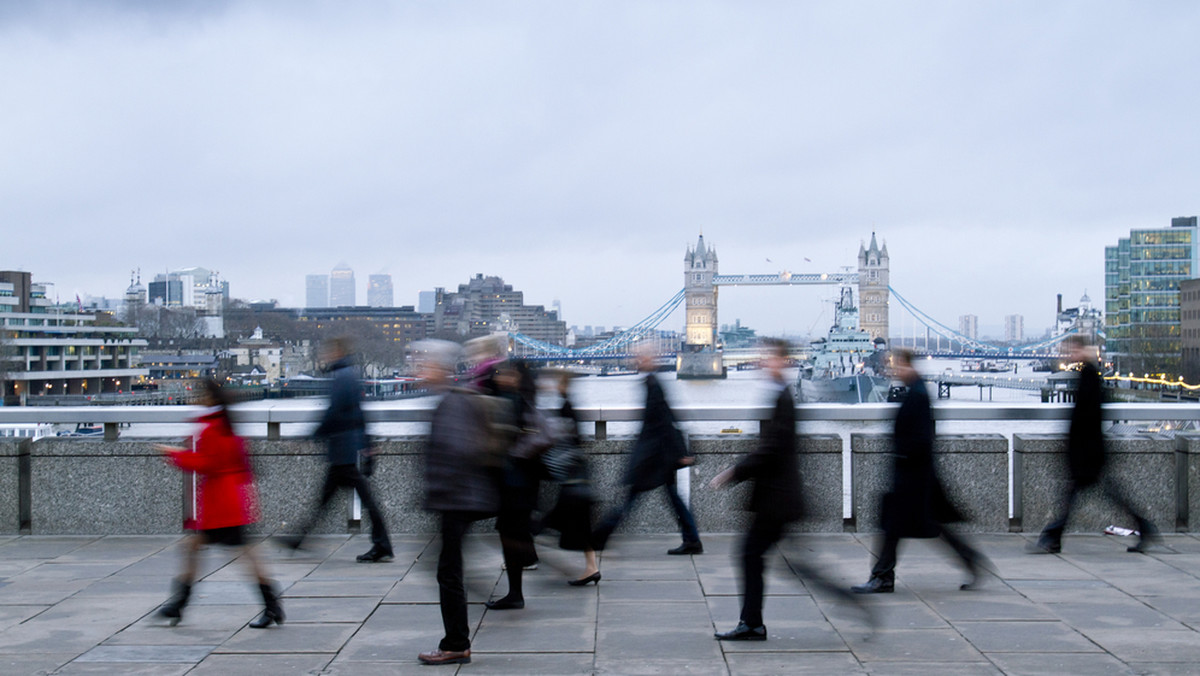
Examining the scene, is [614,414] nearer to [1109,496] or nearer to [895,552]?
[895,552]

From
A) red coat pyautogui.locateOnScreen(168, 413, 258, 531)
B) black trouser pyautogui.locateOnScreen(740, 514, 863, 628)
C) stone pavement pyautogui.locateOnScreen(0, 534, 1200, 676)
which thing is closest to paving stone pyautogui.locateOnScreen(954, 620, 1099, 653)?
stone pavement pyautogui.locateOnScreen(0, 534, 1200, 676)

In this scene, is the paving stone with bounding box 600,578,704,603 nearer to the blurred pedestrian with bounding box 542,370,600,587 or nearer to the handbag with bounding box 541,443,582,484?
the blurred pedestrian with bounding box 542,370,600,587

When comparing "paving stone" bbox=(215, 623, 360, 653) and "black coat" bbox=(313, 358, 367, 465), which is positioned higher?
"black coat" bbox=(313, 358, 367, 465)

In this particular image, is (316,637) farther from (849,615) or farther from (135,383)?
(135,383)

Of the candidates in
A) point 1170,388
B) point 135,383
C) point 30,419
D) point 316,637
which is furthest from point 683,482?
point 1170,388

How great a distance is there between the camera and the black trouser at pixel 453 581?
4.99 metres

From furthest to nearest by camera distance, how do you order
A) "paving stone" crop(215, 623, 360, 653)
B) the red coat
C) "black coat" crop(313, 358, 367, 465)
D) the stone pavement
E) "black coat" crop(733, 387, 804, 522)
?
"black coat" crop(313, 358, 367, 465) → the red coat → "paving stone" crop(215, 623, 360, 653) → "black coat" crop(733, 387, 804, 522) → the stone pavement

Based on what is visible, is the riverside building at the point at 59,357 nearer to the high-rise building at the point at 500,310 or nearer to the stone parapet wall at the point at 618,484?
the stone parapet wall at the point at 618,484

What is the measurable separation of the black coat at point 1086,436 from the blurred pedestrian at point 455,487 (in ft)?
12.8

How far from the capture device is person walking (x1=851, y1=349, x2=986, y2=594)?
6.12 m

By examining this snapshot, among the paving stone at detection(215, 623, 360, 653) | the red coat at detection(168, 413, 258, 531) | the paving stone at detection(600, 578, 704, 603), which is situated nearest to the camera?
the paving stone at detection(215, 623, 360, 653)

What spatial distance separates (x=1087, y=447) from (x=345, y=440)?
4600 mm

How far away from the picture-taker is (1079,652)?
5219 mm

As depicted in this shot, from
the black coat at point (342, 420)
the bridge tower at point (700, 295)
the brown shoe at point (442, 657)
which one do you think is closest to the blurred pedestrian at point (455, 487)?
the brown shoe at point (442, 657)
